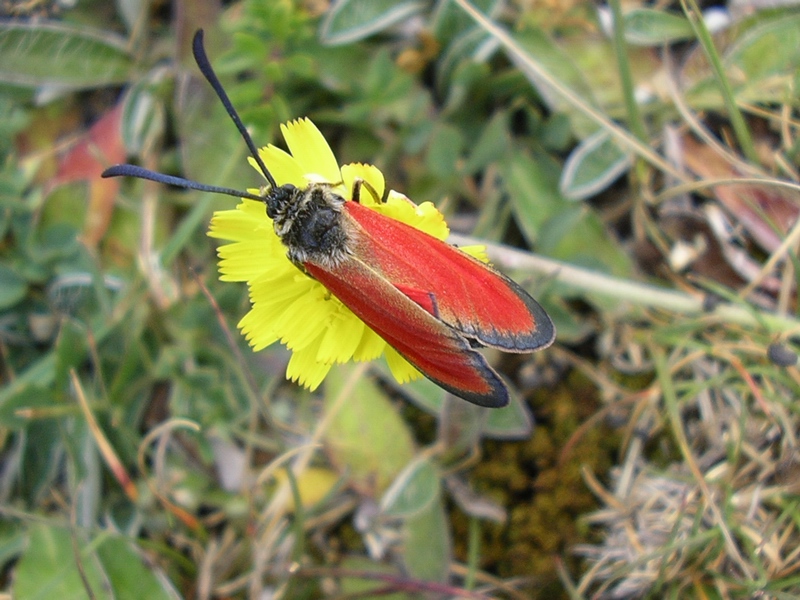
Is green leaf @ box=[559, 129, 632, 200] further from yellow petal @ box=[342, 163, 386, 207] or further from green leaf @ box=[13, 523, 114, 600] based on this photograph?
green leaf @ box=[13, 523, 114, 600]

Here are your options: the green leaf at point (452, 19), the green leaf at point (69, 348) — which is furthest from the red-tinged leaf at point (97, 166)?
the green leaf at point (452, 19)

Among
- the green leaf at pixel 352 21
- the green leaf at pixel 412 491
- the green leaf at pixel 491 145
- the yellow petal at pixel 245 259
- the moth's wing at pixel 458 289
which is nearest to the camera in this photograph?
the moth's wing at pixel 458 289

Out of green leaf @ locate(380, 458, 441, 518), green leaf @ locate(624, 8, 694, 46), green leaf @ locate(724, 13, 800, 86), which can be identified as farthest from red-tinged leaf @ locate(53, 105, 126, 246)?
green leaf @ locate(724, 13, 800, 86)

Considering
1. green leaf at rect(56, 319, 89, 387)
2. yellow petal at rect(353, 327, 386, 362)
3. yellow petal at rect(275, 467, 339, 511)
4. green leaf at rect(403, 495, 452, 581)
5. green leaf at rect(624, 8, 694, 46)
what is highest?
green leaf at rect(624, 8, 694, 46)

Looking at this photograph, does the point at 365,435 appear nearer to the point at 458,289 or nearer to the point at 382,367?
the point at 382,367

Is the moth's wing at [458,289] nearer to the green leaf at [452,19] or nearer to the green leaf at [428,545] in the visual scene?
the green leaf at [428,545]

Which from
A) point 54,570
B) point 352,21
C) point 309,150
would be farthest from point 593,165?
point 54,570

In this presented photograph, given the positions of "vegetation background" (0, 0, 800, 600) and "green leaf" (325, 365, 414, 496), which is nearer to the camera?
"vegetation background" (0, 0, 800, 600)
